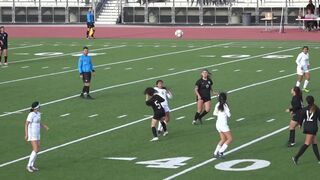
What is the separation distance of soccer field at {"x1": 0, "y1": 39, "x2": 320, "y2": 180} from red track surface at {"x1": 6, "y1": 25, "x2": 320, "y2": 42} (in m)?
7.25

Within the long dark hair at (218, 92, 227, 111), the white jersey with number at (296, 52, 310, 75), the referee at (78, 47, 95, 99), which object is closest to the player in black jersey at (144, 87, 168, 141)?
the long dark hair at (218, 92, 227, 111)

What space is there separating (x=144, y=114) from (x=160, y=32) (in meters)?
31.7

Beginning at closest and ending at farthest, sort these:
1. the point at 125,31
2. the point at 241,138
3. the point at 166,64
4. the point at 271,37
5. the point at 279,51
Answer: the point at 241,138, the point at 166,64, the point at 279,51, the point at 271,37, the point at 125,31

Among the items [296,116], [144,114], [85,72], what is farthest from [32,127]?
[85,72]

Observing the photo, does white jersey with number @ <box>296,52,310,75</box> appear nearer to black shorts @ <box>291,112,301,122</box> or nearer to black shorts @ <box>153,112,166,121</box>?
black shorts @ <box>291,112,301,122</box>

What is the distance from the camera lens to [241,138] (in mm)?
20578

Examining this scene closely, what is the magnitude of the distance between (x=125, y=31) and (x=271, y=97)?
101 feet

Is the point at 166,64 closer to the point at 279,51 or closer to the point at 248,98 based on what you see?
the point at 279,51

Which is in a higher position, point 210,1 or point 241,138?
point 210,1

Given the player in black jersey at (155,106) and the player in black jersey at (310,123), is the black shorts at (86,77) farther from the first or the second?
the player in black jersey at (310,123)

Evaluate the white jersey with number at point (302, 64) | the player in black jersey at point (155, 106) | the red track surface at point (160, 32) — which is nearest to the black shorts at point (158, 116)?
the player in black jersey at point (155, 106)

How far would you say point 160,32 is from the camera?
182ft

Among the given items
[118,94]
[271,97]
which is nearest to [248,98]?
[271,97]

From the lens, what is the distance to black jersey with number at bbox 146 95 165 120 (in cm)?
2048
